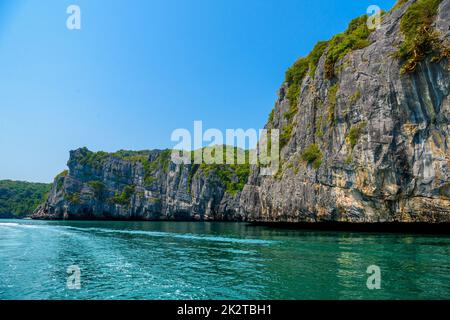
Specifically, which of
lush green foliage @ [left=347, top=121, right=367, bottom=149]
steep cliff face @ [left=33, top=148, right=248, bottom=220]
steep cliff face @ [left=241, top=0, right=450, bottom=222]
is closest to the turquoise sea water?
steep cliff face @ [left=241, top=0, right=450, bottom=222]

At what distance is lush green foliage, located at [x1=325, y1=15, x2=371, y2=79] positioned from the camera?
4425cm

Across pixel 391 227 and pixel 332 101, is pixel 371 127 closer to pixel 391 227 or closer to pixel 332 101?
pixel 332 101

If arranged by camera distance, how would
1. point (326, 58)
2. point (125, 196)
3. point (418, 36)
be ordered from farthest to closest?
point (125, 196), point (326, 58), point (418, 36)

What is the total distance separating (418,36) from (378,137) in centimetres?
1147

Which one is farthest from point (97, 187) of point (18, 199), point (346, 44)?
point (346, 44)

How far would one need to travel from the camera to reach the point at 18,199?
179m

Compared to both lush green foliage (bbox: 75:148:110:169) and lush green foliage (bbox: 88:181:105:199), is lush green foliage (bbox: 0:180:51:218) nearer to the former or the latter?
lush green foliage (bbox: 75:148:110:169)

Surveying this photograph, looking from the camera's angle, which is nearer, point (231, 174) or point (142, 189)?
point (231, 174)

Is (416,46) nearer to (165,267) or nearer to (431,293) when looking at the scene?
(431,293)

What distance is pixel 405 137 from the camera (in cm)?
3456

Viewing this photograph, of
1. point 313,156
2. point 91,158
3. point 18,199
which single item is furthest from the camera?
point 18,199

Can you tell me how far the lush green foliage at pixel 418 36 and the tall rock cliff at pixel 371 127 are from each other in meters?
0.10

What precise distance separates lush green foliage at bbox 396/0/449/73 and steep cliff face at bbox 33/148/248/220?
78207 millimetres
